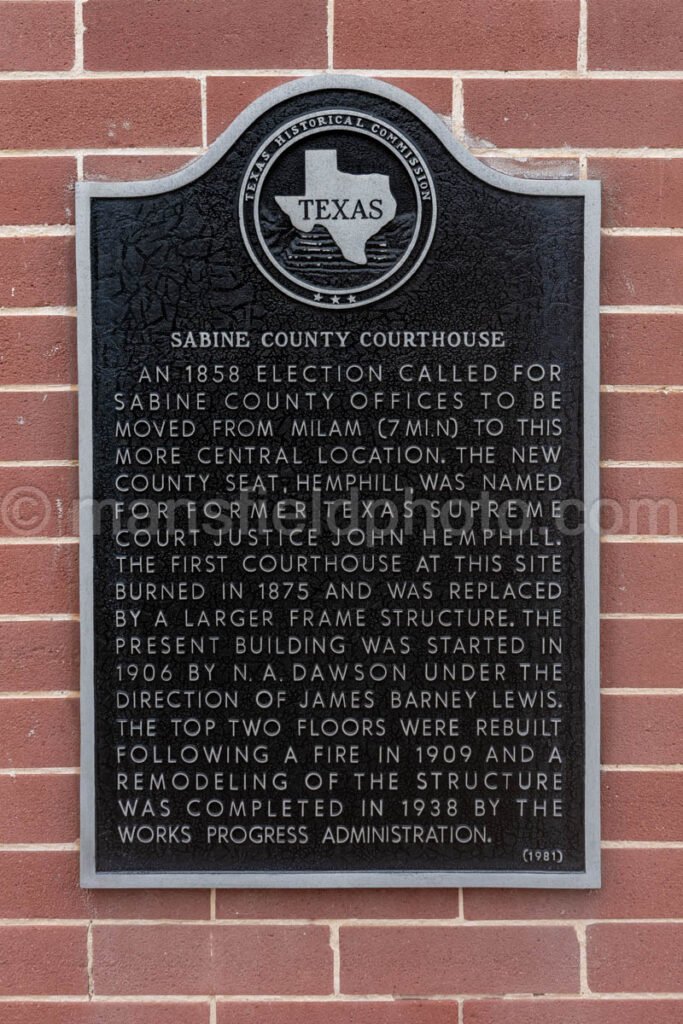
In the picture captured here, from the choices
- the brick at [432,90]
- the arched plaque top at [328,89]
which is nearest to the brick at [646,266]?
the arched plaque top at [328,89]

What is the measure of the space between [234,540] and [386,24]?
4.78 feet

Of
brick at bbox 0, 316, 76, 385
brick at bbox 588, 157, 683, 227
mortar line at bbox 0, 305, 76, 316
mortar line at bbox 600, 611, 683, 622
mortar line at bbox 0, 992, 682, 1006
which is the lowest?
mortar line at bbox 0, 992, 682, 1006

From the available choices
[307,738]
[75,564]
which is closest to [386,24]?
[75,564]

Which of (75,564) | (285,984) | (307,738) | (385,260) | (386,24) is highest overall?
(386,24)

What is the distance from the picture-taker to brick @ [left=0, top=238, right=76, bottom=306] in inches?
92.9

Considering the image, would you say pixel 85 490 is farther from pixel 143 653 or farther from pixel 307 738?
pixel 307 738

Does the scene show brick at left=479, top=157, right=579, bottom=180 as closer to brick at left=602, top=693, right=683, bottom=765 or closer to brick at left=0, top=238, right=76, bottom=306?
brick at left=0, top=238, right=76, bottom=306

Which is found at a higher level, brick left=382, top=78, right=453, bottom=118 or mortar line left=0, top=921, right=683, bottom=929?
brick left=382, top=78, right=453, bottom=118

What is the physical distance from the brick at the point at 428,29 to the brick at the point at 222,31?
76 mm

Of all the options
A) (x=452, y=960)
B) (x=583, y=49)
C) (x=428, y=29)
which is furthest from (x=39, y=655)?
(x=583, y=49)

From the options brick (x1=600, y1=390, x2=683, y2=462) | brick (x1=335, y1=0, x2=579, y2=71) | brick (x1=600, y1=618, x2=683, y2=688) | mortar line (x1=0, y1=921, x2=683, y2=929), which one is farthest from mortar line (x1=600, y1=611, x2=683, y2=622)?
brick (x1=335, y1=0, x2=579, y2=71)

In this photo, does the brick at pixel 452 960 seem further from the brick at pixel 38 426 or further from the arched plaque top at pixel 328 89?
the arched plaque top at pixel 328 89

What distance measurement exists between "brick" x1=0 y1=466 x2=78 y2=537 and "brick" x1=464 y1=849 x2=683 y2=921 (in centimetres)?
152

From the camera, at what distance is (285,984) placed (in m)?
2.36
